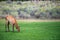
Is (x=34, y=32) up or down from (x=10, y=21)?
down

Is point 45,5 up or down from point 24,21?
up

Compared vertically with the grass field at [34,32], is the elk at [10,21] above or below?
above

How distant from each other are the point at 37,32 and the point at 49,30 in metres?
0.23

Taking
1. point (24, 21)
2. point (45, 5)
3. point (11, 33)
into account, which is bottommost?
point (11, 33)

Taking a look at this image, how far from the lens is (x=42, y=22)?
141 inches

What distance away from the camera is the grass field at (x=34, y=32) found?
354cm

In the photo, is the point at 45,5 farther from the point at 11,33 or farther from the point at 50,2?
the point at 11,33

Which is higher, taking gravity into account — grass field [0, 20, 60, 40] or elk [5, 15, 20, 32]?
elk [5, 15, 20, 32]

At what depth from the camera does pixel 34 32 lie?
3553mm

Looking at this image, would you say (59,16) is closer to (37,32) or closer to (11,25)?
(37,32)

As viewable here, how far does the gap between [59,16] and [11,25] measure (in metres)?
0.91

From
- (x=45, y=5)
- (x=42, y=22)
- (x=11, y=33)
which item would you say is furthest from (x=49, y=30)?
(x=11, y=33)

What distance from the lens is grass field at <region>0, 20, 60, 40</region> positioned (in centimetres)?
354

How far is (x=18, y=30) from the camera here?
3570mm
